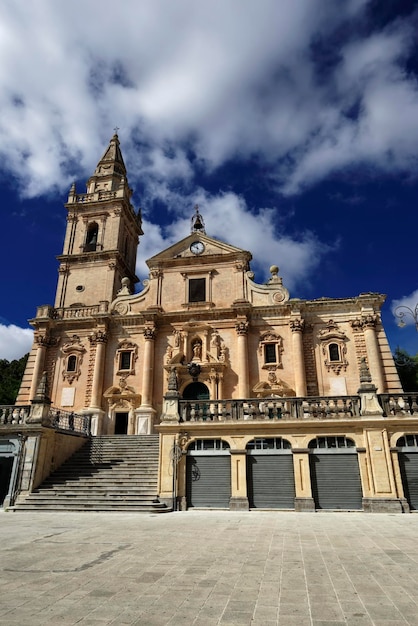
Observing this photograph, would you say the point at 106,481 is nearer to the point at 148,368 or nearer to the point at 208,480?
the point at 208,480

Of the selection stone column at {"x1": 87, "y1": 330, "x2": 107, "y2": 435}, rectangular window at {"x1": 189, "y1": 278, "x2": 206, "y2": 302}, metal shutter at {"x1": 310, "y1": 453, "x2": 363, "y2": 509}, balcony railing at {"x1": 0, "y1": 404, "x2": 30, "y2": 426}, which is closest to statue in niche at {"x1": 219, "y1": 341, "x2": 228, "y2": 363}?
rectangular window at {"x1": 189, "y1": 278, "x2": 206, "y2": 302}

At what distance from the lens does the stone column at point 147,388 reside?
86.0 feet

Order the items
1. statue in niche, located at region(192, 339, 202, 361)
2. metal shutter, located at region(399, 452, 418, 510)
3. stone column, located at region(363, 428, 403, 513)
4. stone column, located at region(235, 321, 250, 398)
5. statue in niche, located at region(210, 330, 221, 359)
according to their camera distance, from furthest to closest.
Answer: statue in niche, located at region(192, 339, 202, 361), statue in niche, located at region(210, 330, 221, 359), stone column, located at region(235, 321, 250, 398), metal shutter, located at region(399, 452, 418, 510), stone column, located at region(363, 428, 403, 513)

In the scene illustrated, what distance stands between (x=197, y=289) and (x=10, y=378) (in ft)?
83.4

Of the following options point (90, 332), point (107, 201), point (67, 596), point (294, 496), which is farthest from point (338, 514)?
point (107, 201)

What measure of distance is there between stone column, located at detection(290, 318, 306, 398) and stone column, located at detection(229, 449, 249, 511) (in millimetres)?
10261

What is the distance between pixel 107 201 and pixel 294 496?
93.3 ft

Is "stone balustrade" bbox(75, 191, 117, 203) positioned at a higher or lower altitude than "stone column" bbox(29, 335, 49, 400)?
higher

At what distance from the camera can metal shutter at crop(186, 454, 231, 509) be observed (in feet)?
51.2

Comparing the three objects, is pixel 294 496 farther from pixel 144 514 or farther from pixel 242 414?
pixel 144 514

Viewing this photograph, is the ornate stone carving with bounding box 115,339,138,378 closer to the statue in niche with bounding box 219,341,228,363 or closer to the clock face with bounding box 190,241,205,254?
the statue in niche with bounding box 219,341,228,363

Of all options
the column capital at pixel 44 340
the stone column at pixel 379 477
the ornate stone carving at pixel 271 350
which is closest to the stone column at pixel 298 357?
the ornate stone carving at pixel 271 350

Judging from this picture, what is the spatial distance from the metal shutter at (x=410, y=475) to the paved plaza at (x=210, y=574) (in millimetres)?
3156

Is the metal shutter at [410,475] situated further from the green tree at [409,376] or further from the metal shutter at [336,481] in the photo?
the green tree at [409,376]
